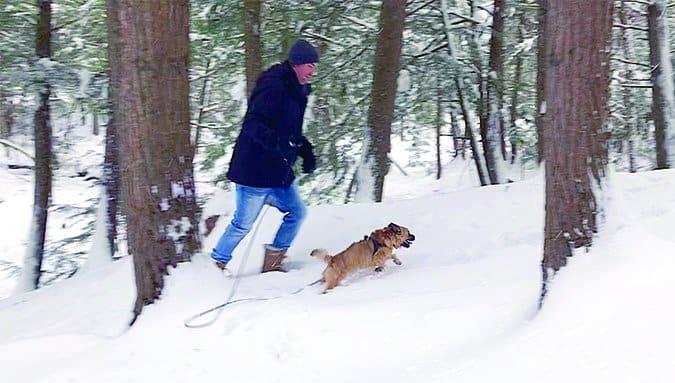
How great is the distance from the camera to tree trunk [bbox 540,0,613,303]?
3.45 meters

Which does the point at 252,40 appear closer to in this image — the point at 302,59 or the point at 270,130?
the point at 302,59

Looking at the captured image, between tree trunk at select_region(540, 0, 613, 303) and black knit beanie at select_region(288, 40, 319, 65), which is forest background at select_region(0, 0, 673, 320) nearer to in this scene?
black knit beanie at select_region(288, 40, 319, 65)

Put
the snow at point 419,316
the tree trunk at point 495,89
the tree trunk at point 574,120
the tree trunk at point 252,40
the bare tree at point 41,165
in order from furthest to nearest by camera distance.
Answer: the tree trunk at point 495,89
the bare tree at point 41,165
the tree trunk at point 252,40
the tree trunk at point 574,120
the snow at point 419,316

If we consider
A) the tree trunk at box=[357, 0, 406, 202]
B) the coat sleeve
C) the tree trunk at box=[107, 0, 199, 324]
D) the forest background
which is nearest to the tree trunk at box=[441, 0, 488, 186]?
the forest background

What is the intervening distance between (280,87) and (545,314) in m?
2.43

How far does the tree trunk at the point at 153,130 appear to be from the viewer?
432cm

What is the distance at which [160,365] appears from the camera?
3709 millimetres

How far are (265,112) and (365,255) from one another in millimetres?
1247

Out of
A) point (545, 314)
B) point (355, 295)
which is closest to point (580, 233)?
point (545, 314)

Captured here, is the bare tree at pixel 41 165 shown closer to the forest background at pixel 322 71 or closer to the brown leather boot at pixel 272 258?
the forest background at pixel 322 71

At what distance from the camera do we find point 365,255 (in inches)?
195

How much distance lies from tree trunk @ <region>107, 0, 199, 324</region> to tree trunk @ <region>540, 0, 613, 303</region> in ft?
7.54

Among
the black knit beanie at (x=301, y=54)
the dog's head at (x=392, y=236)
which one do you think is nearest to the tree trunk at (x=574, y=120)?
the dog's head at (x=392, y=236)

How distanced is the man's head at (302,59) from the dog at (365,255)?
1278 mm
